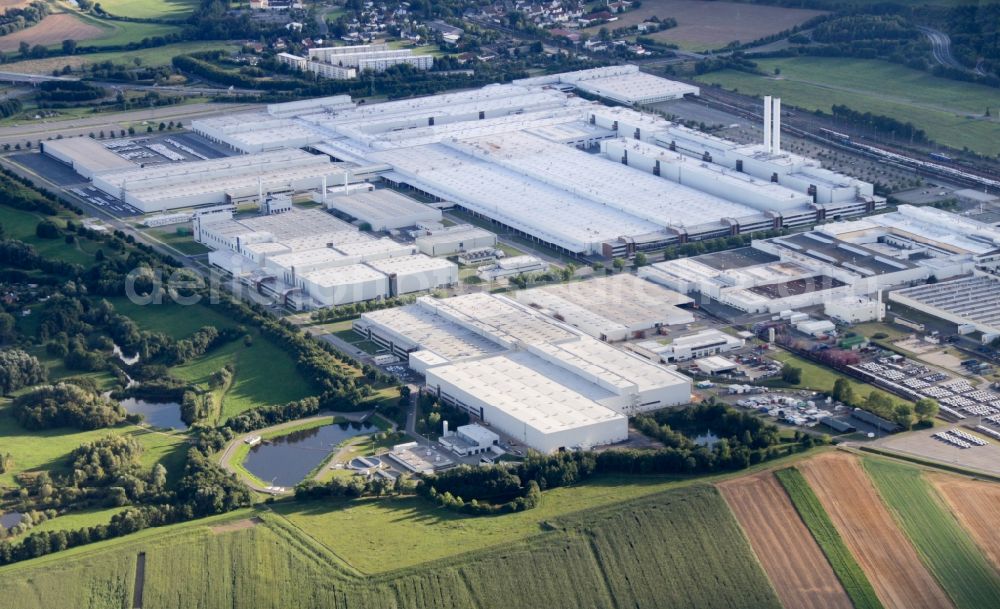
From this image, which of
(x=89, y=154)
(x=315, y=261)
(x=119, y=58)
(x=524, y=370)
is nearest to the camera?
(x=524, y=370)

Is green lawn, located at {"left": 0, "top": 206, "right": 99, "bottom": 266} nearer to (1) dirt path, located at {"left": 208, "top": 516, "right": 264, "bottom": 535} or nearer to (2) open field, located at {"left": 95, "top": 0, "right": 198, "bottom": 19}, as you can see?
(1) dirt path, located at {"left": 208, "top": 516, "right": 264, "bottom": 535}

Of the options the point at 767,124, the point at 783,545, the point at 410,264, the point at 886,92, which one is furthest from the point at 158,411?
the point at 886,92

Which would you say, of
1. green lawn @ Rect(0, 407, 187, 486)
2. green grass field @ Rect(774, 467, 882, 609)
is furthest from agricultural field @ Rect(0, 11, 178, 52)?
green grass field @ Rect(774, 467, 882, 609)

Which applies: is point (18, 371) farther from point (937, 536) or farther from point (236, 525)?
point (937, 536)

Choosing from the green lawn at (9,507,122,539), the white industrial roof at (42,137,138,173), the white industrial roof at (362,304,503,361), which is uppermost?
the white industrial roof at (42,137,138,173)

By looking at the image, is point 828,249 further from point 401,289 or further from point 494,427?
point 494,427
